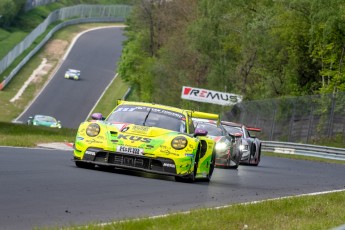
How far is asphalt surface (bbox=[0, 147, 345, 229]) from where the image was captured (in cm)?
1004

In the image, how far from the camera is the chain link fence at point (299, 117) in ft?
144

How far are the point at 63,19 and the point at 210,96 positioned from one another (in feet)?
207

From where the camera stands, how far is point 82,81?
90750 millimetres

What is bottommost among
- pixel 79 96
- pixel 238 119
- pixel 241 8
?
pixel 79 96

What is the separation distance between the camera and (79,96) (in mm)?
84625

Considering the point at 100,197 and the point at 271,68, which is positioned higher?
the point at 100,197

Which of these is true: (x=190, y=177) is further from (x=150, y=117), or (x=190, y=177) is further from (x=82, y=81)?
(x=82, y=81)

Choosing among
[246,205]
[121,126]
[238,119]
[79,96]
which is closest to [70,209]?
[246,205]

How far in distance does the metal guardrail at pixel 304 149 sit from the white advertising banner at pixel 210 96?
433 inches

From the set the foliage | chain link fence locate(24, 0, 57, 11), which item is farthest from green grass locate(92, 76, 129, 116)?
chain link fence locate(24, 0, 57, 11)

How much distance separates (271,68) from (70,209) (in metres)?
46.5

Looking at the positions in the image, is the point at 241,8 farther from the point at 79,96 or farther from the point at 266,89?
the point at 79,96

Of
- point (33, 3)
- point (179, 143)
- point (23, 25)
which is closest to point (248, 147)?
point (179, 143)

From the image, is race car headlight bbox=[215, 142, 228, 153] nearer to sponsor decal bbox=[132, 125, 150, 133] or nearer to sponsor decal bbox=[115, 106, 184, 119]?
sponsor decal bbox=[115, 106, 184, 119]
